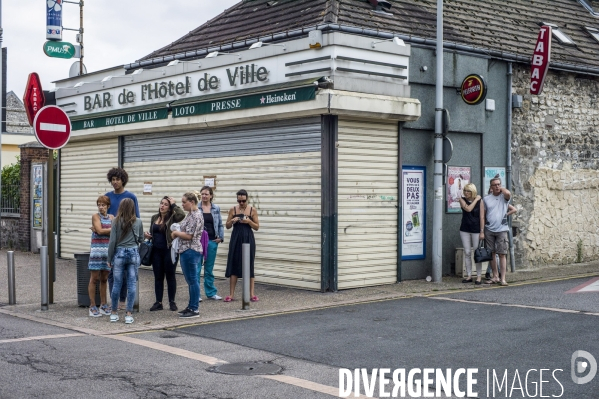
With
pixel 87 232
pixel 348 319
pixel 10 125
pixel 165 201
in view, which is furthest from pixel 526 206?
pixel 10 125

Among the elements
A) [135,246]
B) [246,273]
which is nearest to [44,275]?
[135,246]

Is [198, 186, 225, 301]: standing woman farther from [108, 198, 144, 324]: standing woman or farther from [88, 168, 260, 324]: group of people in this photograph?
[108, 198, 144, 324]: standing woman

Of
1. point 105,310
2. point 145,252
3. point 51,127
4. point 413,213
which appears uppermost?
point 51,127

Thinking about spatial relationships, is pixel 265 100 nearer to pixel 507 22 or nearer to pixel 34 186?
pixel 507 22

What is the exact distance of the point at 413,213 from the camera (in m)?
14.2

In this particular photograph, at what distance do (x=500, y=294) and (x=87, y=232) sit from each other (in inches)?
403

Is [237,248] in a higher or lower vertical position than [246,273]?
higher

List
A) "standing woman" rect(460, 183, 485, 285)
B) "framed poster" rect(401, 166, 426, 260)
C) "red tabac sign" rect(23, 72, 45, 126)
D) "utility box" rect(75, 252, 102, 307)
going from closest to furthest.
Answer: "utility box" rect(75, 252, 102, 307) < "standing woman" rect(460, 183, 485, 285) < "framed poster" rect(401, 166, 426, 260) < "red tabac sign" rect(23, 72, 45, 126)

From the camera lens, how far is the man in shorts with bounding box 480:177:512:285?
13703 millimetres

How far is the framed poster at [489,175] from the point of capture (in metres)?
15.3

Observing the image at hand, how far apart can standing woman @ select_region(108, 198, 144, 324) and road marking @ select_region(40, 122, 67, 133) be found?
6.82 ft

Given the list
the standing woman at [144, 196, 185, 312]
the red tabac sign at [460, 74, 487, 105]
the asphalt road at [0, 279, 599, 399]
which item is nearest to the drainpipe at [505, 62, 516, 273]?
the red tabac sign at [460, 74, 487, 105]

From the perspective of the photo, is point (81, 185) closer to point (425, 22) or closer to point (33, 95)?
point (33, 95)

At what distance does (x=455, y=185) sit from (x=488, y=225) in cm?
135
